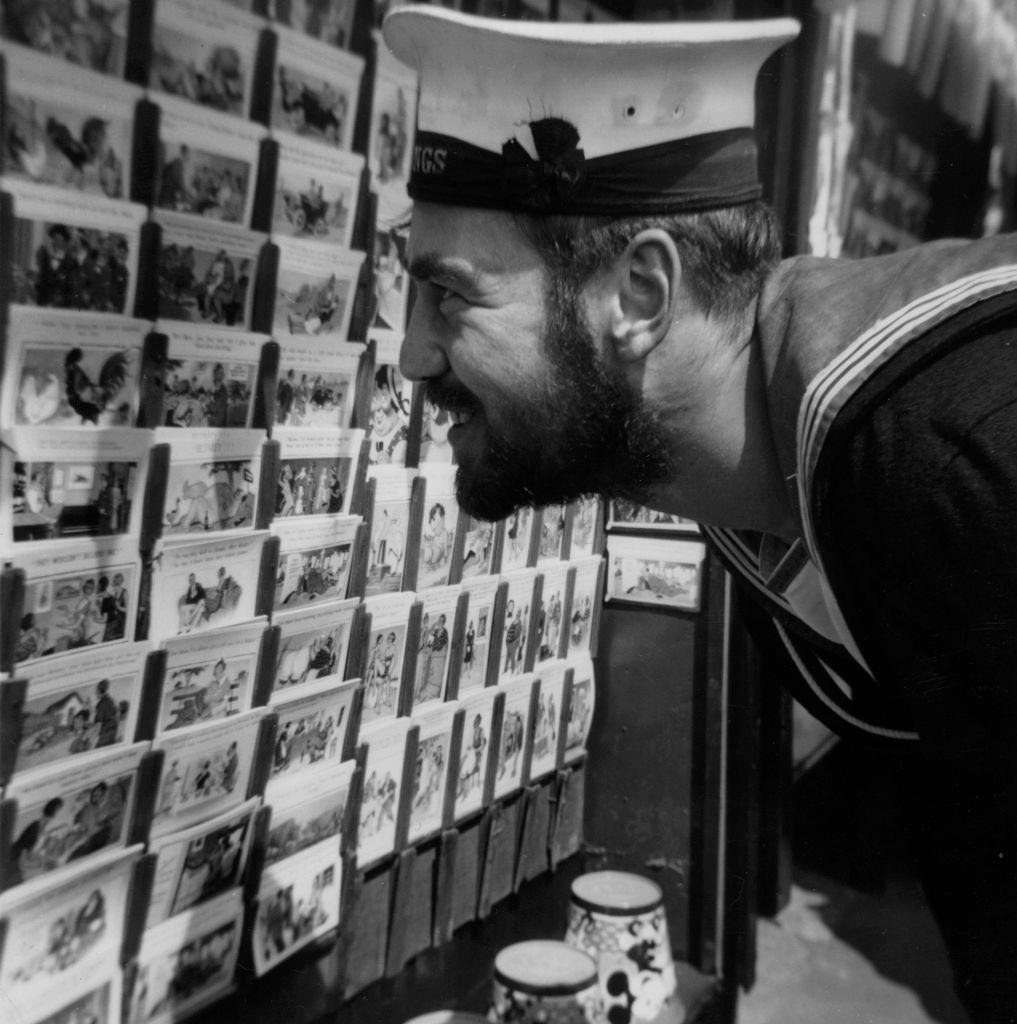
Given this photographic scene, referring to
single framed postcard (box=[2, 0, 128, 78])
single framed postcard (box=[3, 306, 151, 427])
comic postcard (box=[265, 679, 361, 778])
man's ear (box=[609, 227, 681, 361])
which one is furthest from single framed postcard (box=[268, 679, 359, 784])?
single framed postcard (box=[2, 0, 128, 78])

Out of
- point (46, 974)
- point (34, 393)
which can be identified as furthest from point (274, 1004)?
point (34, 393)

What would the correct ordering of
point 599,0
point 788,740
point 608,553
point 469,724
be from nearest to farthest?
1. point 599,0
2. point 469,724
3. point 608,553
4. point 788,740

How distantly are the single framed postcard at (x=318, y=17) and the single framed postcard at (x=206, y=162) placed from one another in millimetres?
95

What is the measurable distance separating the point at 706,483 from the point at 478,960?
2.27ft

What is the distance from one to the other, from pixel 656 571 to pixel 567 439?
604mm

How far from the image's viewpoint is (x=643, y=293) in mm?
917

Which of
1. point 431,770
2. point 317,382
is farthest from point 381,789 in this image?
point 317,382

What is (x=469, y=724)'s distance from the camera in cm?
129

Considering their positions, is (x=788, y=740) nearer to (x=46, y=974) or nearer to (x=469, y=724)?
(x=469, y=724)

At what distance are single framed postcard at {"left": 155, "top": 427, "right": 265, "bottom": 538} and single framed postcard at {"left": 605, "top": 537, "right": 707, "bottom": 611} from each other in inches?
25.7

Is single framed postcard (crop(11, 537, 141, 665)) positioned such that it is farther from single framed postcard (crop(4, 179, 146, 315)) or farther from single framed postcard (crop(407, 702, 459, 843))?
single framed postcard (crop(407, 702, 459, 843))

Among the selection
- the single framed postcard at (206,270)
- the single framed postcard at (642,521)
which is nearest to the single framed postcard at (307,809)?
the single framed postcard at (206,270)

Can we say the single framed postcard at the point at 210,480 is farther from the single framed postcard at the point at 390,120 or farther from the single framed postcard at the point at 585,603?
the single framed postcard at the point at 585,603

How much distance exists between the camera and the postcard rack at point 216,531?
2.49 ft
